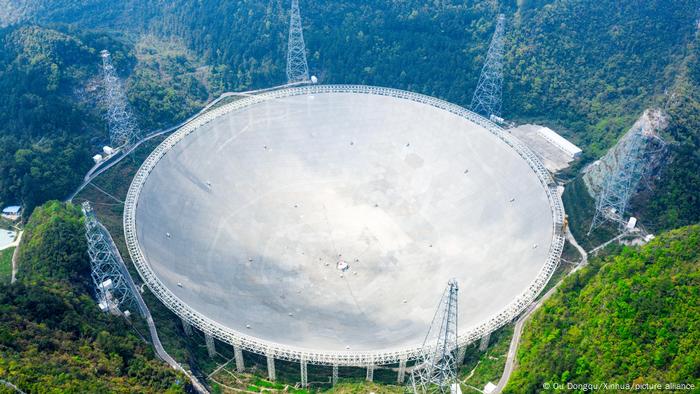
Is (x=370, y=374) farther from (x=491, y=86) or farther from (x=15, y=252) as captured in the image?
(x=491, y=86)

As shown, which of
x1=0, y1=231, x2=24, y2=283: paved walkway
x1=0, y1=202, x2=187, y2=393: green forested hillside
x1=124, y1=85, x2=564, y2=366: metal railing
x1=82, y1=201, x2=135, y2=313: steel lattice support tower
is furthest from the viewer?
x1=0, y1=231, x2=24, y2=283: paved walkway

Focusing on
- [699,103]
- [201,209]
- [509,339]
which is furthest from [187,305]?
[699,103]

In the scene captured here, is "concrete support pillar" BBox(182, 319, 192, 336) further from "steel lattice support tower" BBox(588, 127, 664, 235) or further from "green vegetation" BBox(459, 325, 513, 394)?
"steel lattice support tower" BBox(588, 127, 664, 235)

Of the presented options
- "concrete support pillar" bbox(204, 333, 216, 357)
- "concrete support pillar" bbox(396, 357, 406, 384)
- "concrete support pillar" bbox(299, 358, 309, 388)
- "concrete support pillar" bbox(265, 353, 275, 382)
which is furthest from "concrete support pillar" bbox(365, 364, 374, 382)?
"concrete support pillar" bbox(204, 333, 216, 357)

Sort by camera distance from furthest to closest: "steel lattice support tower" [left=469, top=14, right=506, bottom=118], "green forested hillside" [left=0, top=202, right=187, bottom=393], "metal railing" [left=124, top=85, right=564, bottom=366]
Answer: "steel lattice support tower" [left=469, top=14, right=506, bottom=118] < "metal railing" [left=124, top=85, right=564, bottom=366] < "green forested hillside" [left=0, top=202, right=187, bottom=393]

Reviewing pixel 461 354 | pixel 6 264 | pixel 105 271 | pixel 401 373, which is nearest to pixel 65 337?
pixel 105 271

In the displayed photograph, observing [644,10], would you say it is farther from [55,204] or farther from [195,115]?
[55,204]
